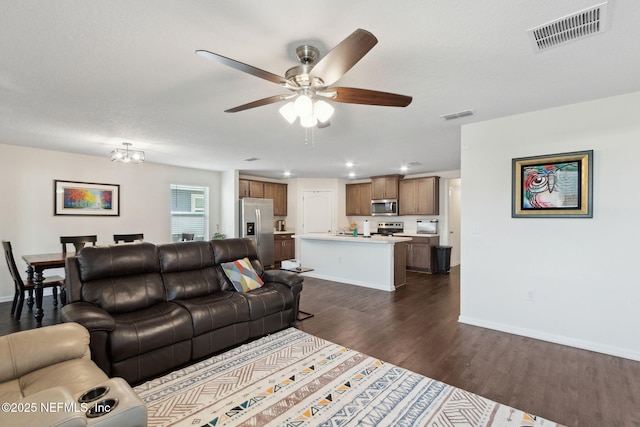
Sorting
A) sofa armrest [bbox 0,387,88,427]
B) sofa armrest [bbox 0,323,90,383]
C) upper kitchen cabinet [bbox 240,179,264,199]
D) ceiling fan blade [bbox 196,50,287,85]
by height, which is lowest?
sofa armrest [bbox 0,323,90,383]

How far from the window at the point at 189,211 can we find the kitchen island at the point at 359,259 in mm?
2651

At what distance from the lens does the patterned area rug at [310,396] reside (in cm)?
190

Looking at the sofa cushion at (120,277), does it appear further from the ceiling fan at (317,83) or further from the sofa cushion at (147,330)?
the ceiling fan at (317,83)

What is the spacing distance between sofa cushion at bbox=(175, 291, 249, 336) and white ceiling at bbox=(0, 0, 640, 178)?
1.98 m

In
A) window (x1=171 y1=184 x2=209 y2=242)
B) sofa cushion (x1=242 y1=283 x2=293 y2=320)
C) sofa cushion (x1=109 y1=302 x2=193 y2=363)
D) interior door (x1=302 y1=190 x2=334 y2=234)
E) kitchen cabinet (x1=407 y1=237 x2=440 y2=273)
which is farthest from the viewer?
interior door (x1=302 y1=190 x2=334 y2=234)

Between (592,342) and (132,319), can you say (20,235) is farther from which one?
(592,342)

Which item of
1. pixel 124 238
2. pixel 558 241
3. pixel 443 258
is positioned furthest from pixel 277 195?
pixel 558 241

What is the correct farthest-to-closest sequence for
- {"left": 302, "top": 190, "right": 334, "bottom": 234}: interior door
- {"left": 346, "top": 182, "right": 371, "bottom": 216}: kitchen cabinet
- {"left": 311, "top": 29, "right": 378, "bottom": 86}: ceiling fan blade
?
{"left": 302, "top": 190, "right": 334, "bottom": 234}: interior door → {"left": 346, "top": 182, "right": 371, "bottom": 216}: kitchen cabinet → {"left": 311, "top": 29, "right": 378, "bottom": 86}: ceiling fan blade

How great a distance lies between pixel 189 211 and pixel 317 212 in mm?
3440

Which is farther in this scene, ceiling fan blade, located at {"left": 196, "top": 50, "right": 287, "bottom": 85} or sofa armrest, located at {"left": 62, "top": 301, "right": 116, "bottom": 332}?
sofa armrest, located at {"left": 62, "top": 301, "right": 116, "bottom": 332}

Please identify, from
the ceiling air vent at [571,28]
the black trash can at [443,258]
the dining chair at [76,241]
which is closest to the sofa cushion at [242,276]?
the dining chair at [76,241]

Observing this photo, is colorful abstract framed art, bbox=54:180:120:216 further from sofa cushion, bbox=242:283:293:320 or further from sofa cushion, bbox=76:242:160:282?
sofa cushion, bbox=242:283:293:320

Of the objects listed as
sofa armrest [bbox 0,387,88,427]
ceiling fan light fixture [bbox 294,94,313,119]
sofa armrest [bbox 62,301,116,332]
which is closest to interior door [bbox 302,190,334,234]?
sofa armrest [bbox 62,301,116,332]

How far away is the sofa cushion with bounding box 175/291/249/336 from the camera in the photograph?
104 inches
